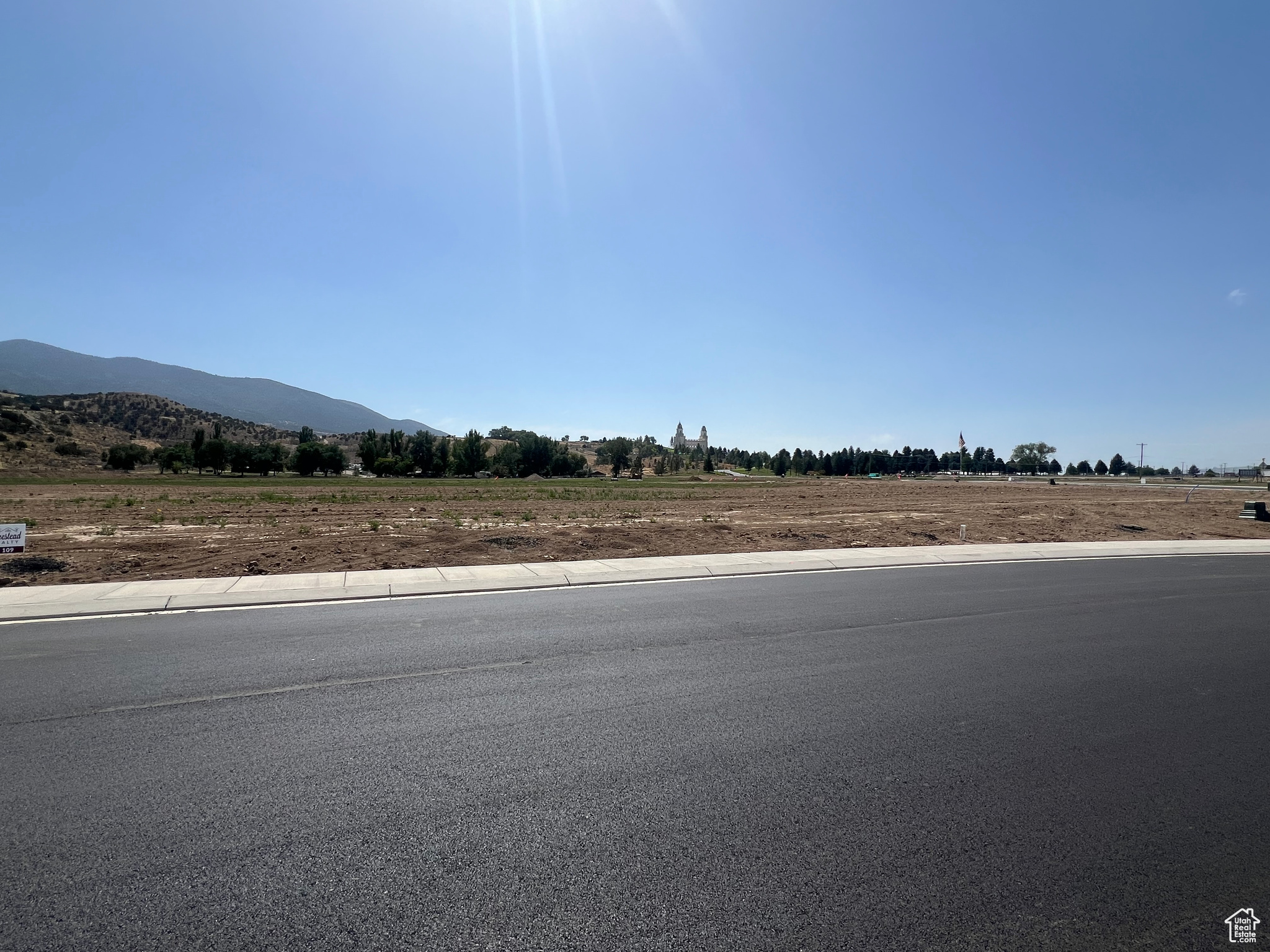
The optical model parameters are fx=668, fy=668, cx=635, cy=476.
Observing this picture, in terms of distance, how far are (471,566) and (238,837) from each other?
984 cm

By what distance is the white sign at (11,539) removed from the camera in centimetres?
1247

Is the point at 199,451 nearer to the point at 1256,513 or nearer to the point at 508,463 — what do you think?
the point at 508,463

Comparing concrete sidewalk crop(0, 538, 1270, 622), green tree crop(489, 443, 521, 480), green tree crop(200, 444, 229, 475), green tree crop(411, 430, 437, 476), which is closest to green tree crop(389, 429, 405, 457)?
green tree crop(411, 430, 437, 476)

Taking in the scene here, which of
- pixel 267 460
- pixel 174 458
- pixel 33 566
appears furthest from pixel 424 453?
pixel 33 566

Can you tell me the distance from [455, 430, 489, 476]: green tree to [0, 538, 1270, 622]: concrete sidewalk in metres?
117

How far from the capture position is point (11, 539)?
12.6 metres

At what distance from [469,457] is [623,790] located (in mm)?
127919

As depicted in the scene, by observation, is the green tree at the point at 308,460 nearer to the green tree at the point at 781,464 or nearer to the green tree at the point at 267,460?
the green tree at the point at 267,460

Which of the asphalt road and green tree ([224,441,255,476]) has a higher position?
green tree ([224,441,255,476])

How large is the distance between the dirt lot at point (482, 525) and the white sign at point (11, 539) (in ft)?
1.32

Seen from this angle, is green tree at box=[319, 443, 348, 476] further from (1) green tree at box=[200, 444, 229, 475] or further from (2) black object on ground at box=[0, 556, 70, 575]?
(2) black object on ground at box=[0, 556, 70, 575]

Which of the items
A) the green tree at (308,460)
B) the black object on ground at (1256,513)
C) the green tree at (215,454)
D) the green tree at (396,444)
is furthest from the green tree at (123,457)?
the black object on ground at (1256,513)

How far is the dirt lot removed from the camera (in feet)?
47.0

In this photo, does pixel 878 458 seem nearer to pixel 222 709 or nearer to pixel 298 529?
pixel 298 529
